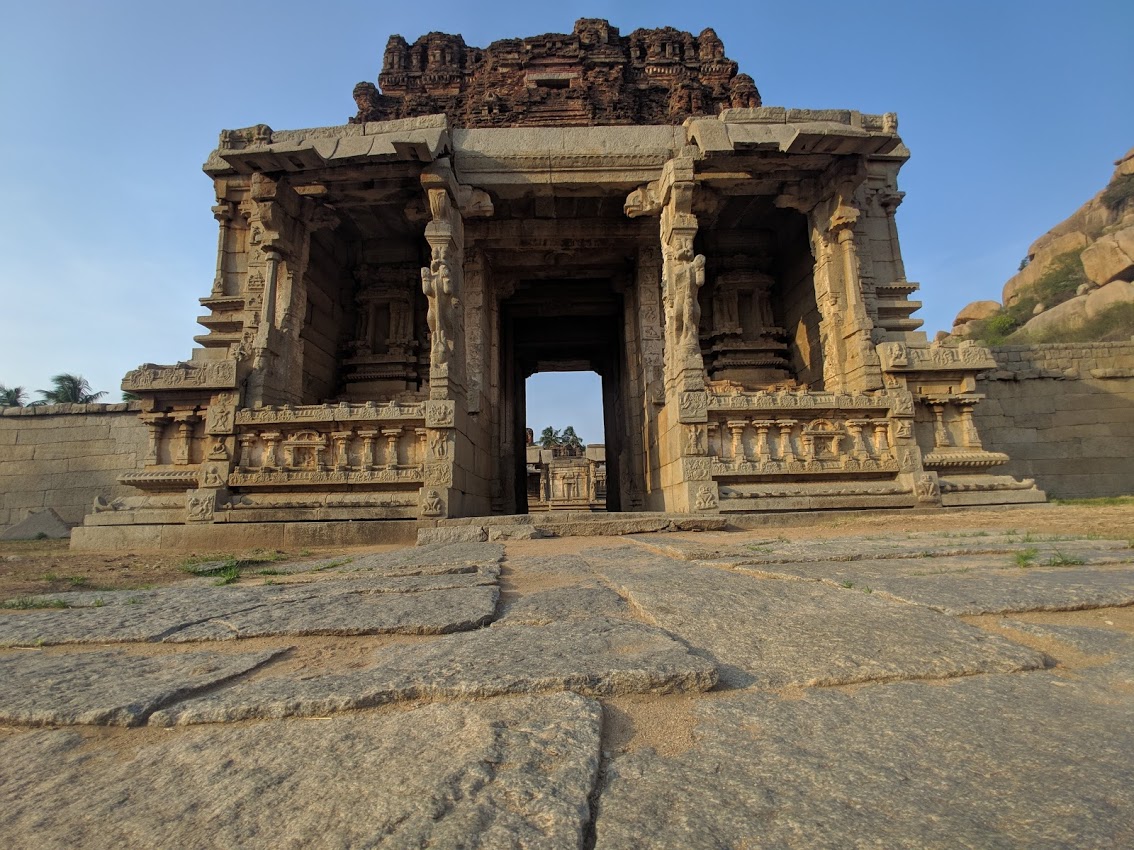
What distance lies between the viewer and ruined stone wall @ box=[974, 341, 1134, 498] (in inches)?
403

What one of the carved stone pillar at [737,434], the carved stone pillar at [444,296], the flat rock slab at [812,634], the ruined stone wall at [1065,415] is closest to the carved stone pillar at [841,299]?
the carved stone pillar at [737,434]

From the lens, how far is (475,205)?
8.84 metres

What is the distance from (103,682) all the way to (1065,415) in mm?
13461

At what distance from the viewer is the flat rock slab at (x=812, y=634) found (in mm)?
1492

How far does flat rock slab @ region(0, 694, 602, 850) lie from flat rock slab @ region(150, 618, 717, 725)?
0.22ft

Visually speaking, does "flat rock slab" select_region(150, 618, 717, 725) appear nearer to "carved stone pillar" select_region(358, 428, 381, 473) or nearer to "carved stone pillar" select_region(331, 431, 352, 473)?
"carved stone pillar" select_region(358, 428, 381, 473)

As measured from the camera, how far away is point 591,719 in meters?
1.20

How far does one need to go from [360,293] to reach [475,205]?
4.01 meters

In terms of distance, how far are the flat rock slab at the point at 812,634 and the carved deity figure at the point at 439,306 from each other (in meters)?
6.08

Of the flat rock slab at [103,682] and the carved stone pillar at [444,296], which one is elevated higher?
the carved stone pillar at [444,296]

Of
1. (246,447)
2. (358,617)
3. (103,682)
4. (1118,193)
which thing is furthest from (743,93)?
(1118,193)

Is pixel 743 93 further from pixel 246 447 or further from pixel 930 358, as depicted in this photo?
pixel 246 447

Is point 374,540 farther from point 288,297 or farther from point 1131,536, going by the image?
point 1131,536

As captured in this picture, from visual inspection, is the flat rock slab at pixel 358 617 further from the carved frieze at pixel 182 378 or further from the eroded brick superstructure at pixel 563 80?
the eroded brick superstructure at pixel 563 80
